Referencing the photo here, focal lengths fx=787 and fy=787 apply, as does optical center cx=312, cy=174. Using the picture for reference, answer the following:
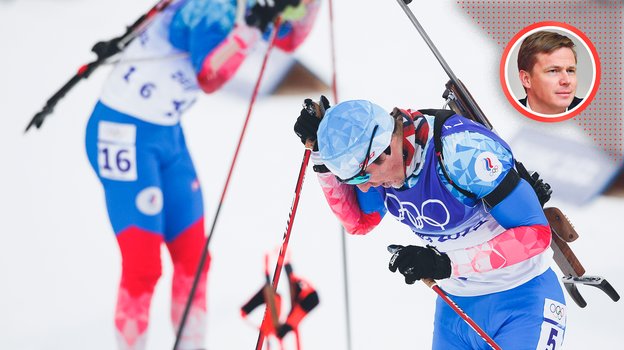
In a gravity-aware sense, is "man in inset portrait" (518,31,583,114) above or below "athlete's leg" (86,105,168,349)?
below

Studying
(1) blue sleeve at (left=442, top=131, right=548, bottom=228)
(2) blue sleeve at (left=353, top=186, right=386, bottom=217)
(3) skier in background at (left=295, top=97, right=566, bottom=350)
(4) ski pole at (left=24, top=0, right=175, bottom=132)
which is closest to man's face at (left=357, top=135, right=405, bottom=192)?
(3) skier in background at (left=295, top=97, right=566, bottom=350)

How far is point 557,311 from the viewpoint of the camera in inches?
78.7

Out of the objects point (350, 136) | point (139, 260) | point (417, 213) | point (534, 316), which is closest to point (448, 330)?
point (534, 316)

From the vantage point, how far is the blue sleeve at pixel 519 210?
1813 mm

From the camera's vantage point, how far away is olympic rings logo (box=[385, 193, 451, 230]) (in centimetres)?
192

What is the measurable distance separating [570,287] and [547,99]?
83cm

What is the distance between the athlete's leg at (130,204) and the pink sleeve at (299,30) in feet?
1.75

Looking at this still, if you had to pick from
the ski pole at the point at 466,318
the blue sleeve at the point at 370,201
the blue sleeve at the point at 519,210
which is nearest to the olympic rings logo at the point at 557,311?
the ski pole at the point at 466,318

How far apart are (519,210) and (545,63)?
1.30m

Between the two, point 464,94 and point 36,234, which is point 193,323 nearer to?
point 36,234

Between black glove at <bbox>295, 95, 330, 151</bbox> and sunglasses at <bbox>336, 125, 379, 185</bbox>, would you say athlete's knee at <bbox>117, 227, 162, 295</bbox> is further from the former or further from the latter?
sunglasses at <bbox>336, 125, 379, 185</bbox>

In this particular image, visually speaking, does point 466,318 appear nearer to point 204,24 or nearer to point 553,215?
point 553,215

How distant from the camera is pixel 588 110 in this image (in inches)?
122

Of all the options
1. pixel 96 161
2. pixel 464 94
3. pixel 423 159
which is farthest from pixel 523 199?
pixel 96 161
